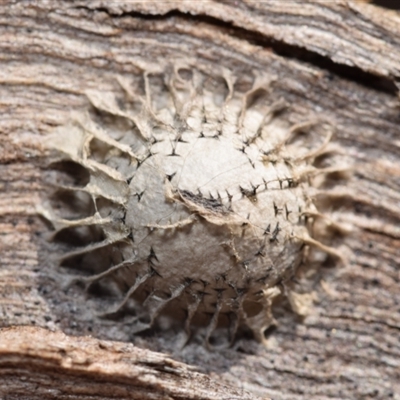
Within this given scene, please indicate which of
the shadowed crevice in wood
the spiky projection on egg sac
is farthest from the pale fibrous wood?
the shadowed crevice in wood

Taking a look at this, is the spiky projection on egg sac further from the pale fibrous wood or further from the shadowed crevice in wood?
the pale fibrous wood

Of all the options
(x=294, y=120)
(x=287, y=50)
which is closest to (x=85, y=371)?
(x=294, y=120)

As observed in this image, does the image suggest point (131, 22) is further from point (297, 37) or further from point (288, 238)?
point (288, 238)

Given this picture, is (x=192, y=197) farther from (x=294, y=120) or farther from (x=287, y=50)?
(x=287, y=50)

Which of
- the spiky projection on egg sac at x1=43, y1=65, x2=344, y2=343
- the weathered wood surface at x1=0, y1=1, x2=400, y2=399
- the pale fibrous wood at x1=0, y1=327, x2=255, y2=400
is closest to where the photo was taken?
the pale fibrous wood at x1=0, y1=327, x2=255, y2=400

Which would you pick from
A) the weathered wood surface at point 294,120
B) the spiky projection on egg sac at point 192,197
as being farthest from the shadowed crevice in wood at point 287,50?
the spiky projection on egg sac at point 192,197

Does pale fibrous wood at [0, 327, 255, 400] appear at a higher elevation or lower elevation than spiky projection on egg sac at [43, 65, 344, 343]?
lower
